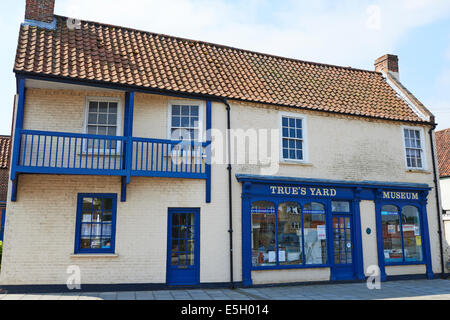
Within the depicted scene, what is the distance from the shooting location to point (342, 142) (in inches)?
551

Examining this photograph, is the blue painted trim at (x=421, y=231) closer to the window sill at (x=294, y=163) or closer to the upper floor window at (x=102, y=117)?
the window sill at (x=294, y=163)

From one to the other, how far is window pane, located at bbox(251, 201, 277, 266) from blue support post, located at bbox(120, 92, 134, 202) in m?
4.13

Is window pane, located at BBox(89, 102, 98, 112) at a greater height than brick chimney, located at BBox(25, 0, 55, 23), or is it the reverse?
brick chimney, located at BBox(25, 0, 55, 23)

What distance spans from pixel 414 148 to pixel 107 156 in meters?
11.8

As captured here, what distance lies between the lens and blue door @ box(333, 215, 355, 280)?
13.2 m

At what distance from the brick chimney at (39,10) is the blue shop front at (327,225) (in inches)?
322

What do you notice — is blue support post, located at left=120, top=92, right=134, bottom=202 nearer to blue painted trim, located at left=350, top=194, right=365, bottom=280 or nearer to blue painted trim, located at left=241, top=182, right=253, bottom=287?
blue painted trim, located at left=241, top=182, right=253, bottom=287

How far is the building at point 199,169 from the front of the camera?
10500 mm

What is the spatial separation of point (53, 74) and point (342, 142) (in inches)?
388

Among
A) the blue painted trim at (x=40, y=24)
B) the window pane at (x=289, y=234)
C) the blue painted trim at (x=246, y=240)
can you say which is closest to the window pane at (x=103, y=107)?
the blue painted trim at (x=40, y=24)

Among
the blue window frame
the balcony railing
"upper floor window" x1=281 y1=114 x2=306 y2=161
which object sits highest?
"upper floor window" x1=281 y1=114 x2=306 y2=161

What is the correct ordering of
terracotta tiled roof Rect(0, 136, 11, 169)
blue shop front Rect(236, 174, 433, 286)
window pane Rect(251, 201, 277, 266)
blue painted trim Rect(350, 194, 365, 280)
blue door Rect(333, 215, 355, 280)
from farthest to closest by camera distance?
terracotta tiled roof Rect(0, 136, 11, 169)
blue painted trim Rect(350, 194, 365, 280)
blue door Rect(333, 215, 355, 280)
blue shop front Rect(236, 174, 433, 286)
window pane Rect(251, 201, 277, 266)

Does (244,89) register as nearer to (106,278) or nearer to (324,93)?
(324,93)

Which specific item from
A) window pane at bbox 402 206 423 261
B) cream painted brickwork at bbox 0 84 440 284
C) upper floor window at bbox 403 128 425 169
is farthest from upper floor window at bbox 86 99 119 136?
upper floor window at bbox 403 128 425 169
